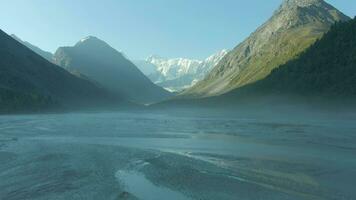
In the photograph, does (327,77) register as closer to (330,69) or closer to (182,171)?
(330,69)

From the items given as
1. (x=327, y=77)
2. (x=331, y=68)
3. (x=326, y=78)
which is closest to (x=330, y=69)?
(x=331, y=68)

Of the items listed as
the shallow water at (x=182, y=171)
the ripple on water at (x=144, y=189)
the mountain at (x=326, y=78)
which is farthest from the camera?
the mountain at (x=326, y=78)

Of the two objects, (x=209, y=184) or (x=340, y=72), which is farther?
(x=340, y=72)

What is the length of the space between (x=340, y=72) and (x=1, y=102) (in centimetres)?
12585

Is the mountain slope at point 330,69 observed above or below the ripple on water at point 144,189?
above

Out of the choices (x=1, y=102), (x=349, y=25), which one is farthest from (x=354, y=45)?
(x=1, y=102)

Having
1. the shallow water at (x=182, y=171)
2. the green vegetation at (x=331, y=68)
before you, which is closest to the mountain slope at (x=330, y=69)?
the green vegetation at (x=331, y=68)

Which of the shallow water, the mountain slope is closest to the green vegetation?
the mountain slope

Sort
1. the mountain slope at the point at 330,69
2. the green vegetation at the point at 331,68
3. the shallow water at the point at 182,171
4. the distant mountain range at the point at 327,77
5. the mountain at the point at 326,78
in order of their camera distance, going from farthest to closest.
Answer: the green vegetation at the point at 331,68, the mountain slope at the point at 330,69, the distant mountain range at the point at 327,77, the mountain at the point at 326,78, the shallow water at the point at 182,171

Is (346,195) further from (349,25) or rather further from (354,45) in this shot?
(349,25)

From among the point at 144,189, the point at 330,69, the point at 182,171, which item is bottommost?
the point at 144,189

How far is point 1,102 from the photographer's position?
19325cm

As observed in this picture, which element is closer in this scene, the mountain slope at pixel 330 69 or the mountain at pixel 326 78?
the mountain at pixel 326 78

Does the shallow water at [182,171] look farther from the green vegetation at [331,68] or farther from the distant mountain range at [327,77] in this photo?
the green vegetation at [331,68]
